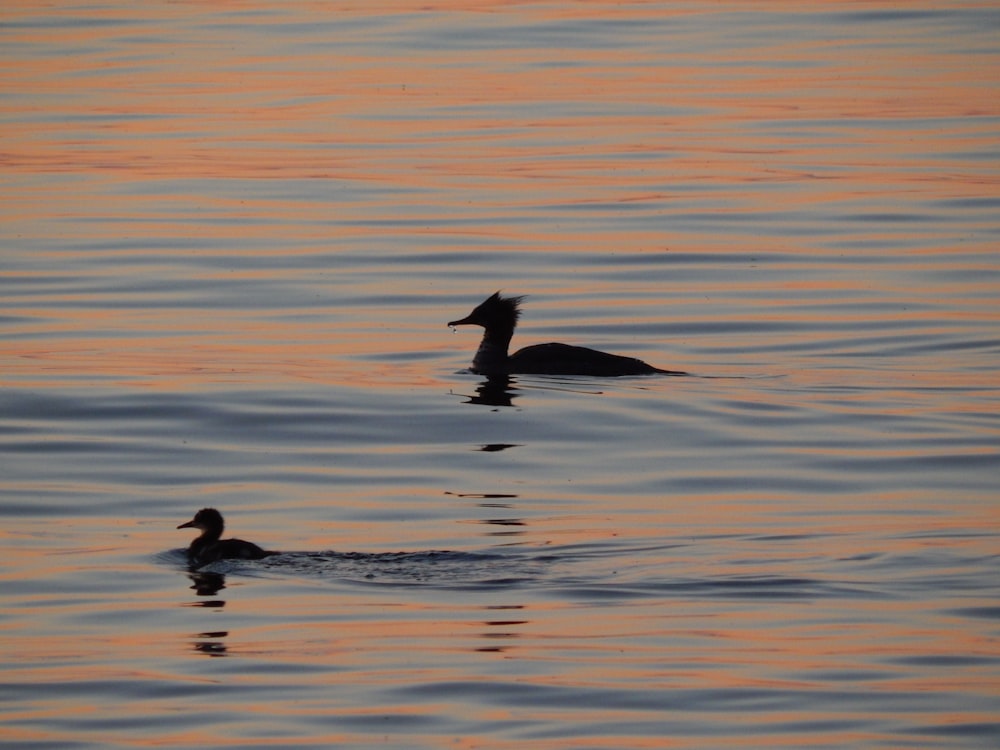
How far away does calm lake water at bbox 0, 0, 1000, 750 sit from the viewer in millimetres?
9297

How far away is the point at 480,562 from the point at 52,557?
7.65ft

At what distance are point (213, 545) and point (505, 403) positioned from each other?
585 centimetres

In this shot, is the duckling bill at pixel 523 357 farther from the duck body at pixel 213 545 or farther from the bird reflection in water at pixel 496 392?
the duck body at pixel 213 545

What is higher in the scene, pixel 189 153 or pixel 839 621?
pixel 189 153

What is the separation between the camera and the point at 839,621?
32.7 feet

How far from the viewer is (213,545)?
37.0 ft

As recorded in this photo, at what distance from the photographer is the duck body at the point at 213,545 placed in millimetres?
11133

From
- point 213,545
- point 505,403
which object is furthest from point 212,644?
point 505,403

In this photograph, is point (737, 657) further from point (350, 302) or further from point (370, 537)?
point (350, 302)

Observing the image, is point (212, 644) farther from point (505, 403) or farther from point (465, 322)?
point (465, 322)

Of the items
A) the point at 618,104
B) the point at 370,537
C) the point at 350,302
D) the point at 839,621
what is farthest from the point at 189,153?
the point at 839,621

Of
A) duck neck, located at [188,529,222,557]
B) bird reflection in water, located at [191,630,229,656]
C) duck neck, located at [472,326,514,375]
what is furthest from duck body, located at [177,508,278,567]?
duck neck, located at [472,326,514,375]

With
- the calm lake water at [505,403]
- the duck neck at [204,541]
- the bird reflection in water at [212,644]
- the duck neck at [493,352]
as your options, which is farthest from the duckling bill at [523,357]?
the bird reflection in water at [212,644]

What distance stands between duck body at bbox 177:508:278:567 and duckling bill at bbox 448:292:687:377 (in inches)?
236
